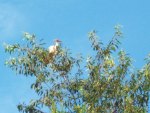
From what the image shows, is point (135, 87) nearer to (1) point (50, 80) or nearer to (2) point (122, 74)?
(2) point (122, 74)

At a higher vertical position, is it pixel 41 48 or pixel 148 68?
pixel 41 48

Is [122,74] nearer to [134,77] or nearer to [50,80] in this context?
[134,77]

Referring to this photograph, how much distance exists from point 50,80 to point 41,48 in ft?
4.73

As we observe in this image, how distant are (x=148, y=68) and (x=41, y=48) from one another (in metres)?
4.69

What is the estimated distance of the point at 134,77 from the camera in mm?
24375

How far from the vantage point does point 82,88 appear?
23906 millimetres

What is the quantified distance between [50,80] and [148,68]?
4.25 meters

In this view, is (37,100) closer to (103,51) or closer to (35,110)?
(35,110)

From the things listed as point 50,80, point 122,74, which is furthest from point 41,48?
point 122,74

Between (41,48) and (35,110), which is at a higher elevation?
(41,48)

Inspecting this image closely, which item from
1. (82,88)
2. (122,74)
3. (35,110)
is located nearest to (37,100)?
(35,110)

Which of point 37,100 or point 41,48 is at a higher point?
point 41,48

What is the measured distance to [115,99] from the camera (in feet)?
78.0

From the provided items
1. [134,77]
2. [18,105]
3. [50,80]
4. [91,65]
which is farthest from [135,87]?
[18,105]
